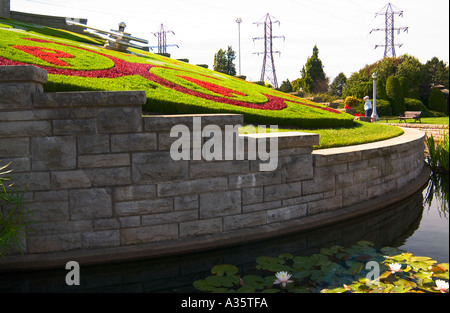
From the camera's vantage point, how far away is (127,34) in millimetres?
13922

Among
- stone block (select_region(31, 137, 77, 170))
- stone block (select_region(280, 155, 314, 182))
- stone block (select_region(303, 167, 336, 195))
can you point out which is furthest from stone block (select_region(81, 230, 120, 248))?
stone block (select_region(303, 167, 336, 195))

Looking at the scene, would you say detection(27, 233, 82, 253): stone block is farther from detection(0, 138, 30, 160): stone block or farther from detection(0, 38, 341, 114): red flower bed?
detection(0, 38, 341, 114): red flower bed

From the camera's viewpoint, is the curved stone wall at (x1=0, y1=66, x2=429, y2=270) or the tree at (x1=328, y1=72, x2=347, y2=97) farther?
the tree at (x1=328, y1=72, x2=347, y2=97)

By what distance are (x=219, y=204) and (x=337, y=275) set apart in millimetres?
1532

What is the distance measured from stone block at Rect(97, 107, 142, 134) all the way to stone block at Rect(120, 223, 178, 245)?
1071 millimetres

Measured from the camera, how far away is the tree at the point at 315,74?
3959 cm

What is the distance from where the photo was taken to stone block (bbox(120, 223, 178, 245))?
4496mm

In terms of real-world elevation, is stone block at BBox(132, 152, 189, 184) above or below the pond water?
above

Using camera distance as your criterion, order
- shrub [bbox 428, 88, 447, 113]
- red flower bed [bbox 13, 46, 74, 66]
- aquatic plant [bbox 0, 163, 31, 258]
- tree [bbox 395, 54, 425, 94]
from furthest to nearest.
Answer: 1. tree [bbox 395, 54, 425, 94]
2. shrub [bbox 428, 88, 447, 113]
3. red flower bed [bbox 13, 46, 74, 66]
4. aquatic plant [bbox 0, 163, 31, 258]

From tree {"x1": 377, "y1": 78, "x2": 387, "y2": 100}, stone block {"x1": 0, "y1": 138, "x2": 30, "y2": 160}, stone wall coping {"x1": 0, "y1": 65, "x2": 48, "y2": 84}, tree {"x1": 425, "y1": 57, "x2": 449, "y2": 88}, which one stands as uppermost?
tree {"x1": 425, "y1": 57, "x2": 449, "y2": 88}

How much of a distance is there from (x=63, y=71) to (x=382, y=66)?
30113mm

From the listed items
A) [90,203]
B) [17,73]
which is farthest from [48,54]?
[90,203]

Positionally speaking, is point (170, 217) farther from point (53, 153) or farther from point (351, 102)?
point (351, 102)
